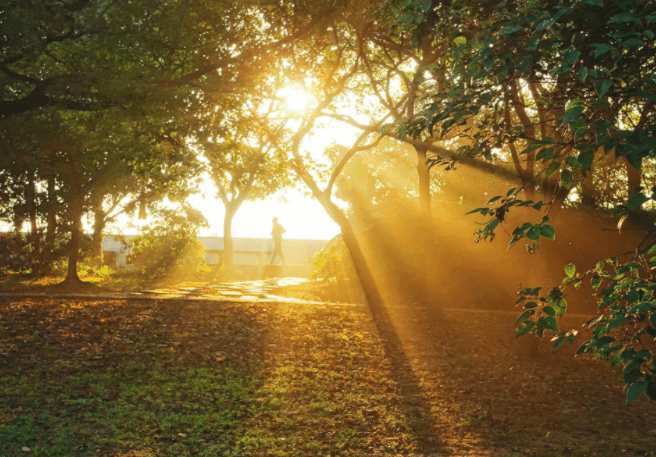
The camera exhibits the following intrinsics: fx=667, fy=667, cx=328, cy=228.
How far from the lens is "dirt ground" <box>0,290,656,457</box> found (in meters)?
6.62

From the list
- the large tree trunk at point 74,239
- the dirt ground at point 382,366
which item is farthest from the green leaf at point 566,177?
the large tree trunk at point 74,239

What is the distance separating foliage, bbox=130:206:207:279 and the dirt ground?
10849 millimetres

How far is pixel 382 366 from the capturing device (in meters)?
9.36

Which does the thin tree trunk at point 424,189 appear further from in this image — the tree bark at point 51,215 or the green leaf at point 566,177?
the tree bark at point 51,215

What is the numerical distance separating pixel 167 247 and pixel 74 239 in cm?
756

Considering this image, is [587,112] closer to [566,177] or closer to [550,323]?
[566,177]

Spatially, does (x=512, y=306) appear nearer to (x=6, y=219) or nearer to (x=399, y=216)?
(x=399, y=216)

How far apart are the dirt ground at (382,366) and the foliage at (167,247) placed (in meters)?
10.8

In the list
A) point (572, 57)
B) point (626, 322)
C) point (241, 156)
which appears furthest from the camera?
point (241, 156)

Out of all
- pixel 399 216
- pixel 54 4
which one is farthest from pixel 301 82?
pixel 54 4

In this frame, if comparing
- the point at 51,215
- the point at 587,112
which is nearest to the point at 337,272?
the point at 51,215

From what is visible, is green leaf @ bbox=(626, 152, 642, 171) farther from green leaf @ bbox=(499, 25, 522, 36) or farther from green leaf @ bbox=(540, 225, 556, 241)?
green leaf @ bbox=(499, 25, 522, 36)

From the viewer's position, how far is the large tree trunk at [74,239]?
1603 centimetres

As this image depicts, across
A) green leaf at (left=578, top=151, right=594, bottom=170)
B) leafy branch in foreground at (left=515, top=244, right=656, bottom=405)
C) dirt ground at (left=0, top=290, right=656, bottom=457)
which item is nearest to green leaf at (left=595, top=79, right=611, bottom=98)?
green leaf at (left=578, top=151, right=594, bottom=170)
